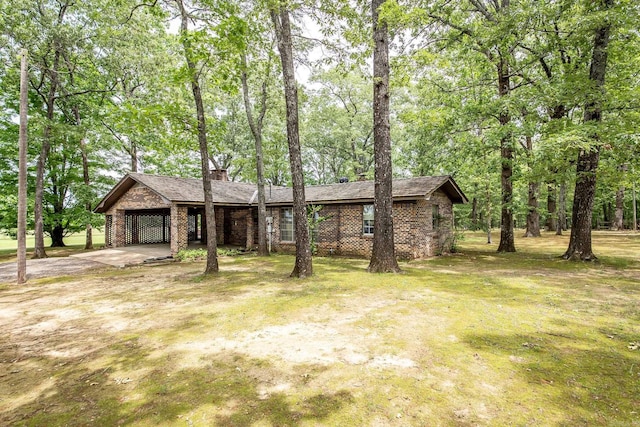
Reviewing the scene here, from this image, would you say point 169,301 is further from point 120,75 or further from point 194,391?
point 120,75

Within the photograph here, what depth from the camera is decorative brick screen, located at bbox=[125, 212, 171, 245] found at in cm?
2041

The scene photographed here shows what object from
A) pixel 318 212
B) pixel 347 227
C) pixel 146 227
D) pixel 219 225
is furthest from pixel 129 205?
pixel 347 227

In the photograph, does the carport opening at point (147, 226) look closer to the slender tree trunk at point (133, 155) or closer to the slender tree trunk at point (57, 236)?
the slender tree trunk at point (133, 155)

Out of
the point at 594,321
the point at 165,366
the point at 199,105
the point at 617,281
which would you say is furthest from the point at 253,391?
the point at 617,281

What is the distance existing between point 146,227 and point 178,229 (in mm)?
7793

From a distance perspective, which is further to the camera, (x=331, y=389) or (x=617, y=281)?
(x=617, y=281)

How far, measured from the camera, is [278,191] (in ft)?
66.1

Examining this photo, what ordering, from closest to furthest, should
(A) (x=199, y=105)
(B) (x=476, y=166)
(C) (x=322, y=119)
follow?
(A) (x=199, y=105) → (B) (x=476, y=166) → (C) (x=322, y=119)

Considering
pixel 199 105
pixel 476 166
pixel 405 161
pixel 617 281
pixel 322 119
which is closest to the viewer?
pixel 617 281

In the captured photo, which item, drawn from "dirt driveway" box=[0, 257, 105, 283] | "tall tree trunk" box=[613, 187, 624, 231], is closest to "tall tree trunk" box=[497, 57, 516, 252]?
"dirt driveway" box=[0, 257, 105, 283]

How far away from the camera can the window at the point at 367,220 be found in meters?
15.0

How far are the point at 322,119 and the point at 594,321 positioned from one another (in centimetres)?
2871

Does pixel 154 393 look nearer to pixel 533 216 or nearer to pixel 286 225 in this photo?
pixel 286 225

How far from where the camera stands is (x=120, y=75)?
64.0ft
